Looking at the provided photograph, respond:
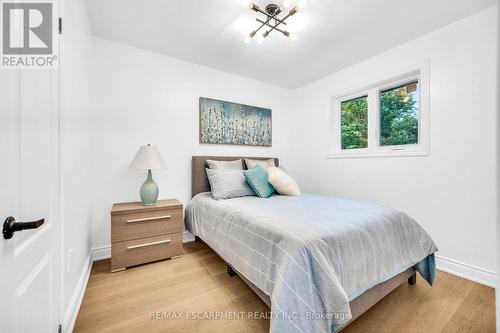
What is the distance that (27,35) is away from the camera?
884mm

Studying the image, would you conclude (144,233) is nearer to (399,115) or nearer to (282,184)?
(282,184)

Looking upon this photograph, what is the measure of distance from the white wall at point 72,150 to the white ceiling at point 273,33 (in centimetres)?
46

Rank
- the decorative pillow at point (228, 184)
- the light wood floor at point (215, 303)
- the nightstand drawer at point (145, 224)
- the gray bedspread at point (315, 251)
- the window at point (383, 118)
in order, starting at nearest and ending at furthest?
the gray bedspread at point (315, 251), the light wood floor at point (215, 303), the nightstand drawer at point (145, 224), the window at point (383, 118), the decorative pillow at point (228, 184)

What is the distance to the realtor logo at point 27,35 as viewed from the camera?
2.23ft

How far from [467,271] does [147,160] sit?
329cm

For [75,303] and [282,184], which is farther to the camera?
[282,184]

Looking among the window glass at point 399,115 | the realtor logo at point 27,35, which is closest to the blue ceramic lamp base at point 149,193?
the realtor logo at point 27,35

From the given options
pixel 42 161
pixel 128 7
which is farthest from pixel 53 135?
pixel 128 7

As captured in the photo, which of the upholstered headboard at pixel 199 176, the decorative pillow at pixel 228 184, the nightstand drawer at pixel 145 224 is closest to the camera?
the nightstand drawer at pixel 145 224

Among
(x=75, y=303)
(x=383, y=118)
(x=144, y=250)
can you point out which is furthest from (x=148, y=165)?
(x=383, y=118)

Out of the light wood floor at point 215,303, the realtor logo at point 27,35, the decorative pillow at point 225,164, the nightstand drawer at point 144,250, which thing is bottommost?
the light wood floor at point 215,303

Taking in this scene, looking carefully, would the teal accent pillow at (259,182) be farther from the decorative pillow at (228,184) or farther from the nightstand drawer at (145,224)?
the nightstand drawer at (145,224)

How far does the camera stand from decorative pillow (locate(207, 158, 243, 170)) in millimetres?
2732

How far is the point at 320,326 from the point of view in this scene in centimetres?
101
